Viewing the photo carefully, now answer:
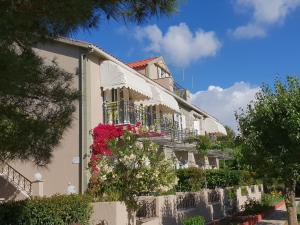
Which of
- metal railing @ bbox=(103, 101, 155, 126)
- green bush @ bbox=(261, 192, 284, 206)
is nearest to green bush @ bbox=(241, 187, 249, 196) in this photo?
green bush @ bbox=(261, 192, 284, 206)

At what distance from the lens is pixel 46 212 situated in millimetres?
15391

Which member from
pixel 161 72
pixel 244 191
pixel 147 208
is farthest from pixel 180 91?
pixel 147 208

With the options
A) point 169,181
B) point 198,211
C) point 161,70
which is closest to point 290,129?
point 169,181

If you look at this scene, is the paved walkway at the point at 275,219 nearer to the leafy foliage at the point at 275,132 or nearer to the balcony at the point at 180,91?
the leafy foliage at the point at 275,132

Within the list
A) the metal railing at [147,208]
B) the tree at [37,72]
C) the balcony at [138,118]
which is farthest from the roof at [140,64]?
the tree at [37,72]

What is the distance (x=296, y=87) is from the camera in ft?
60.2

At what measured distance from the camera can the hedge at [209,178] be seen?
85.3 ft

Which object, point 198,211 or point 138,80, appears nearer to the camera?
point 198,211

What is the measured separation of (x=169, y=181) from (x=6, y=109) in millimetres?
7235

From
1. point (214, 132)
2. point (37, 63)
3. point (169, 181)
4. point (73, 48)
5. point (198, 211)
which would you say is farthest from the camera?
point (214, 132)

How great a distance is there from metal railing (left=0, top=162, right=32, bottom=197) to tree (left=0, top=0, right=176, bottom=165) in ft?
41.8

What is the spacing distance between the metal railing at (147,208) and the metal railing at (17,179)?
6.40 meters

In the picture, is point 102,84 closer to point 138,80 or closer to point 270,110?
point 138,80

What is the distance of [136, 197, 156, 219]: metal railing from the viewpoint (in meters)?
17.1
